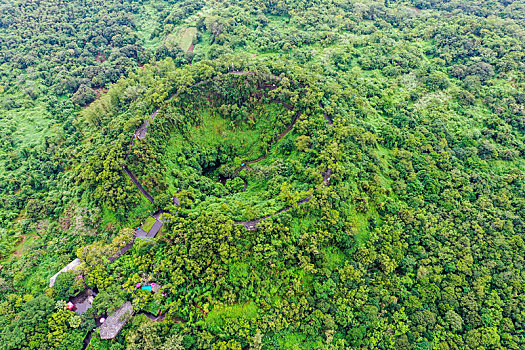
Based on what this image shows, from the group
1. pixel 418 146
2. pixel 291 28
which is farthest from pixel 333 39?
pixel 418 146

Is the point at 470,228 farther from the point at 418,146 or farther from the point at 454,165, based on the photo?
the point at 418,146

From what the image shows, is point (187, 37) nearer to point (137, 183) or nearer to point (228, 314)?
point (137, 183)

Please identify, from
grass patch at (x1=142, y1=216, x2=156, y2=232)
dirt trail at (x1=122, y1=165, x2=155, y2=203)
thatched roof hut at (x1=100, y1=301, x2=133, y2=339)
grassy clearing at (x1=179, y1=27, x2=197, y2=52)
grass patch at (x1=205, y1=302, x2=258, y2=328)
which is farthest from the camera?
grassy clearing at (x1=179, y1=27, x2=197, y2=52)

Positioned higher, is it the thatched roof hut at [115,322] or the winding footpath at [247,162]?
the winding footpath at [247,162]

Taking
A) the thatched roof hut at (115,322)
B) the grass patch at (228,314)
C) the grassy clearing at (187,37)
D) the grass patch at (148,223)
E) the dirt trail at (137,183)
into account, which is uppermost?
the grassy clearing at (187,37)

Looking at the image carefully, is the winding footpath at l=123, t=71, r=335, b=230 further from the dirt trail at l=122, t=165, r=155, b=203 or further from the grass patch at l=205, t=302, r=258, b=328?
the grass patch at l=205, t=302, r=258, b=328

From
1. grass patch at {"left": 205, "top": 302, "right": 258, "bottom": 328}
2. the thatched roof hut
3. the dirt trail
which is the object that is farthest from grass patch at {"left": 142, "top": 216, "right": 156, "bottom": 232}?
grass patch at {"left": 205, "top": 302, "right": 258, "bottom": 328}

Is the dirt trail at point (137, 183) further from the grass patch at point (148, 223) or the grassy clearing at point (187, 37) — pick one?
the grassy clearing at point (187, 37)

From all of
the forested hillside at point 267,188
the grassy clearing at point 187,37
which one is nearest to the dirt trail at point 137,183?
the forested hillside at point 267,188
